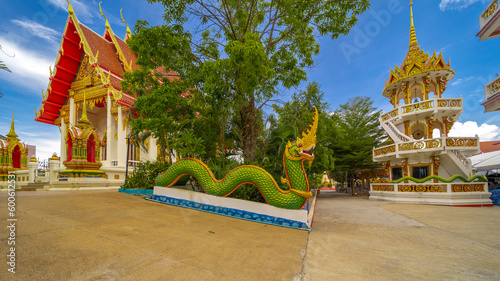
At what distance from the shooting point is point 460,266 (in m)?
2.99

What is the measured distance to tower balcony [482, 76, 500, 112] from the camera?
946cm

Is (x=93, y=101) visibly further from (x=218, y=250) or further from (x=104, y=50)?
(x=218, y=250)

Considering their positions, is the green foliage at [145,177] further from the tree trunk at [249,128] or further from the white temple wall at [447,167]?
the white temple wall at [447,167]

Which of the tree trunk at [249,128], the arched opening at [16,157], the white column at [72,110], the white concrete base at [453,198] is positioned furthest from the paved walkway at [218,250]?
the white column at [72,110]

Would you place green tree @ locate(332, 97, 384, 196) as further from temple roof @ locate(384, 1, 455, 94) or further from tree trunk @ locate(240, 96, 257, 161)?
tree trunk @ locate(240, 96, 257, 161)

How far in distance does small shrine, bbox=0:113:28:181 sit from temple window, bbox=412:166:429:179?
2132 centimetres

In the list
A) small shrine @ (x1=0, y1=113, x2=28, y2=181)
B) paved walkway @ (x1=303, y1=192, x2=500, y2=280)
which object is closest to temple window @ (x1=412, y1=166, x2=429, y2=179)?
paved walkway @ (x1=303, y1=192, x2=500, y2=280)

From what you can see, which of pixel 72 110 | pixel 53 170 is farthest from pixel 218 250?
pixel 72 110

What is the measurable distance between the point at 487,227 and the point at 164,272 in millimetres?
7226

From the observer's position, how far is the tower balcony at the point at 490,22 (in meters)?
8.95

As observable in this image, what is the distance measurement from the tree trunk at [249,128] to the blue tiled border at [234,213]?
215 centimetres

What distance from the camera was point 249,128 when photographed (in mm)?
7535

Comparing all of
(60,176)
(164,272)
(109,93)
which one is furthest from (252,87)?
(109,93)

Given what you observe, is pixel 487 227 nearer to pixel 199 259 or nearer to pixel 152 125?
pixel 199 259
